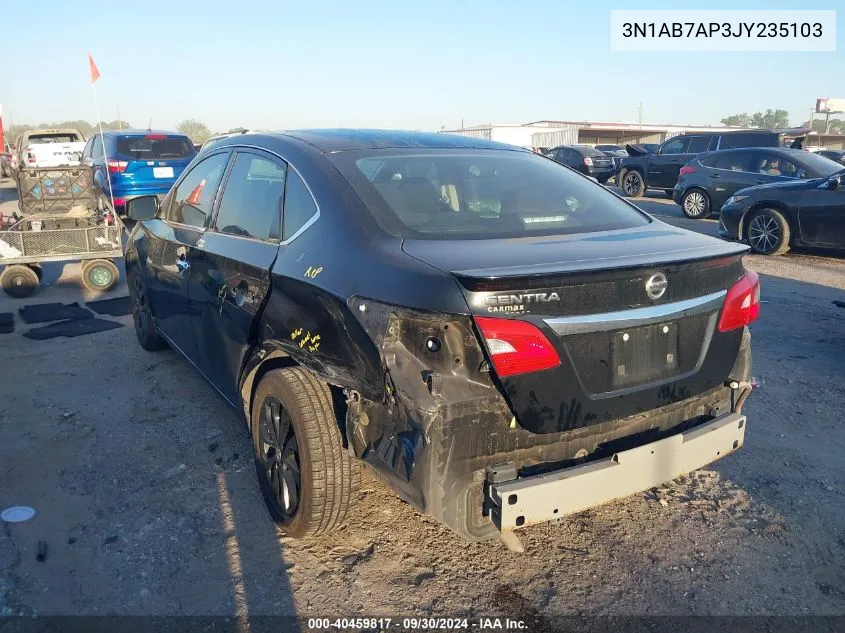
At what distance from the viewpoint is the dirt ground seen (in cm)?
266

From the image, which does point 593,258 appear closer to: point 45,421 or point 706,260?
point 706,260

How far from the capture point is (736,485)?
137 inches

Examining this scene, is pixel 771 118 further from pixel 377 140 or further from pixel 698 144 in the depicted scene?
pixel 377 140

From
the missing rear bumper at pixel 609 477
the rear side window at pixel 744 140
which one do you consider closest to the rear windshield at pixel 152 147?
the missing rear bumper at pixel 609 477

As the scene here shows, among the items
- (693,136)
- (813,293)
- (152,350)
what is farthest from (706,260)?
(693,136)

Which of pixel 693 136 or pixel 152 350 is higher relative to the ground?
pixel 693 136

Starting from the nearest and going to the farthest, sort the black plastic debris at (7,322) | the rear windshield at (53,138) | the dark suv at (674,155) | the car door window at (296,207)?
1. the car door window at (296,207)
2. the black plastic debris at (7,322)
3. the dark suv at (674,155)
4. the rear windshield at (53,138)

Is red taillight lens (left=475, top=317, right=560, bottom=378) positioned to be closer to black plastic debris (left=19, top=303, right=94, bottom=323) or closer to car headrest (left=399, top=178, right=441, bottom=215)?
car headrest (left=399, top=178, right=441, bottom=215)

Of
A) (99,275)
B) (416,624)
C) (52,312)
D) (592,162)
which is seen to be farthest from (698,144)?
(416,624)

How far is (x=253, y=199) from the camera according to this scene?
11.3 feet

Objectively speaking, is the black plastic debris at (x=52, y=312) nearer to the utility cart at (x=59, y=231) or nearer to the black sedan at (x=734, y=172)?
the utility cart at (x=59, y=231)

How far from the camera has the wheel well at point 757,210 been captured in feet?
31.5

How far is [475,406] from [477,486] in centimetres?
28

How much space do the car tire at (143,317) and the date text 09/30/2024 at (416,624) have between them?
3.17 meters
